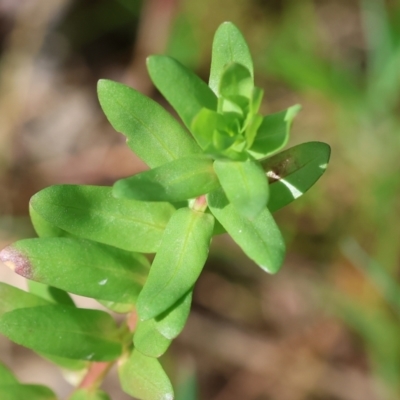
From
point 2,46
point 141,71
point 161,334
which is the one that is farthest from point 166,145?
point 2,46

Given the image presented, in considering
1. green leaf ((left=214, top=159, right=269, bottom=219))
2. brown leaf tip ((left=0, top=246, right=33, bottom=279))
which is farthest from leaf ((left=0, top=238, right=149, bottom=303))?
green leaf ((left=214, top=159, right=269, bottom=219))

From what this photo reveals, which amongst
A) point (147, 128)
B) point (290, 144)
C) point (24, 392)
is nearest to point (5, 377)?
point (24, 392)

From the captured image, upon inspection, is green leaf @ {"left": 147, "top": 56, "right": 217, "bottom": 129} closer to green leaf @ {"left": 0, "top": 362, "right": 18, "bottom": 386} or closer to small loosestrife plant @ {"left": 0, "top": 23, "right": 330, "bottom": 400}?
small loosestrife plant @ {"left": 0, "top": 23, "right": 330, "bottom": 400}

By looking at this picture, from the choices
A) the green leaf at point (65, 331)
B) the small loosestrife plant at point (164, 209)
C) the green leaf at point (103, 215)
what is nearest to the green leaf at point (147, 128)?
the small loosestrife plant at point (164, 209)

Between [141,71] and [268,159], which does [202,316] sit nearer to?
[141,71]

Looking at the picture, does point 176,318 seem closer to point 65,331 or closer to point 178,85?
point 65,331

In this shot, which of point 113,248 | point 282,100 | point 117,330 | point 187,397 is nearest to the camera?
point 113,248
